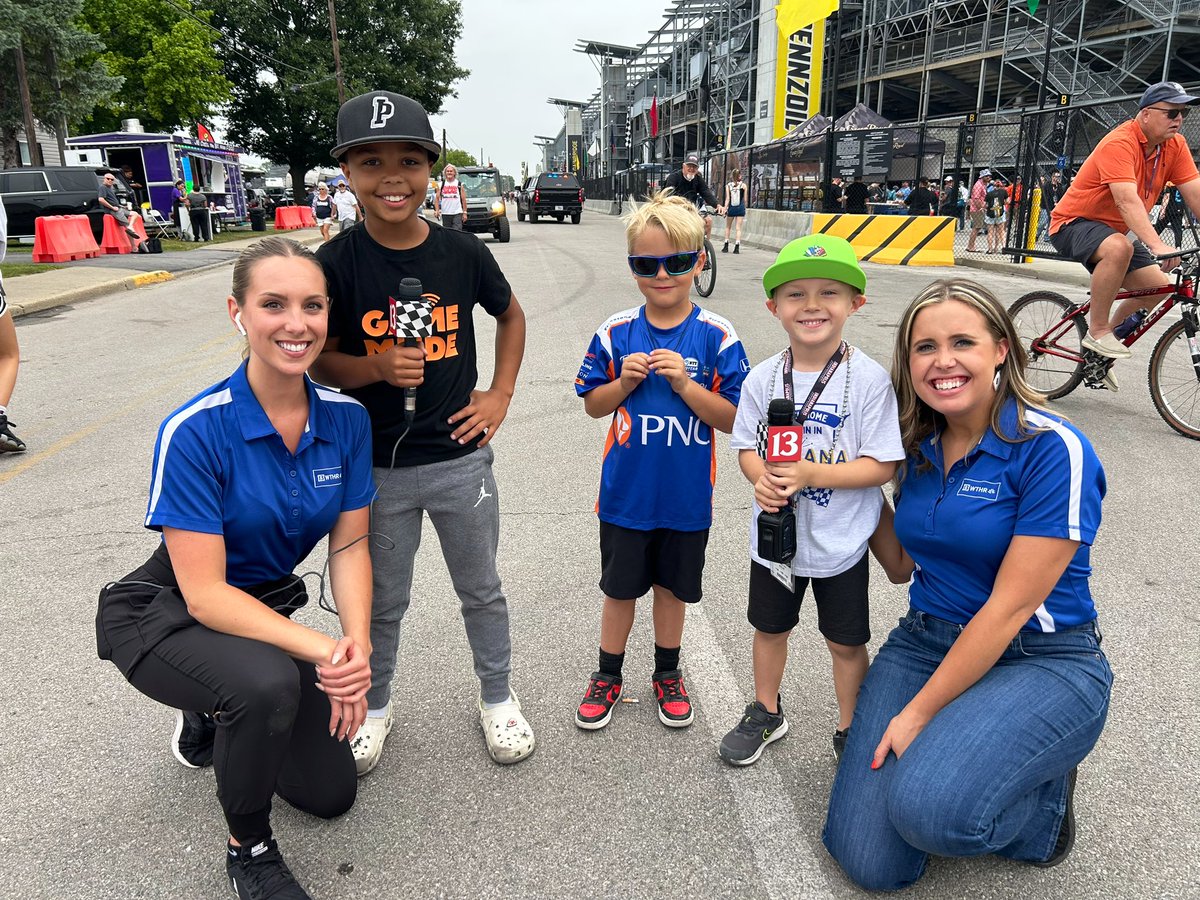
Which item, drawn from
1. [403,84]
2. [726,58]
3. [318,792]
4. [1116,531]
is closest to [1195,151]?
[1116,531]

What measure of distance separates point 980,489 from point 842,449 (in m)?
0.37

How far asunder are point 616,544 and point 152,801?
1.57m

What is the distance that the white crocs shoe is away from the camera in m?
2.58

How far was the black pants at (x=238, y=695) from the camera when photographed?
6.48ft

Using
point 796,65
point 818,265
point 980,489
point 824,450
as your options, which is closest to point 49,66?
point 796,65

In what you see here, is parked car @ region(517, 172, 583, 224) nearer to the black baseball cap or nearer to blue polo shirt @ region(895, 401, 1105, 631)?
the black baseball cap

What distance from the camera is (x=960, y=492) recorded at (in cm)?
222

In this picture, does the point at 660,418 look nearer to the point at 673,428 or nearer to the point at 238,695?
the point at 673,428

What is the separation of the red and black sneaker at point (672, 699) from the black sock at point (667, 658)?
1 cm

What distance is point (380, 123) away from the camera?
88.3 inches

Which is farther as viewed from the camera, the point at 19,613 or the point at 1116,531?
the point at 1116,531

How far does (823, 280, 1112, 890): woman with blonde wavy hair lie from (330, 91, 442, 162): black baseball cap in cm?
146

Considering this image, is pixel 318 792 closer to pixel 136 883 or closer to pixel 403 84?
pixel 136 883

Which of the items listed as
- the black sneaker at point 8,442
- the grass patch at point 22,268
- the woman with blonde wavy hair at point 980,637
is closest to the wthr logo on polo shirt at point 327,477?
the woman with blonde wavy hair at point 980,637
